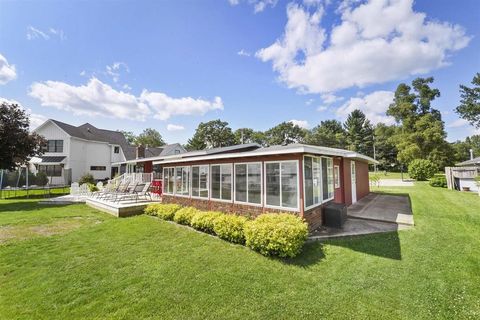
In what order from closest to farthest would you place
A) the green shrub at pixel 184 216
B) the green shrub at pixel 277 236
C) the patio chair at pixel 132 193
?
the green shrub at pixel 277 236 < the green shrub at pixel 184 216 < the patio chair at pixel 132 193

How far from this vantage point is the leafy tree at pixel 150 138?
55.1 metres

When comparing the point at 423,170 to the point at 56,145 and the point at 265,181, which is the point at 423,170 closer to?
the point at 265,181

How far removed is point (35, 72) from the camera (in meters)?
12.9

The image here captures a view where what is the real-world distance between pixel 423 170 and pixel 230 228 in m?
28.5

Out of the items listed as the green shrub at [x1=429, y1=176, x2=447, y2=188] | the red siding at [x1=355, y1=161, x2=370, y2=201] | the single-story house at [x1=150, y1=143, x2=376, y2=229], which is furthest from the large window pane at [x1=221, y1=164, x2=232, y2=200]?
the green shrub at [x1=429, y1=176, x2=447, y2=188]

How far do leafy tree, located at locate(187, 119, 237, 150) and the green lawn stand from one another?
43.6m

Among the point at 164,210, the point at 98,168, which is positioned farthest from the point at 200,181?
the point at 98,168

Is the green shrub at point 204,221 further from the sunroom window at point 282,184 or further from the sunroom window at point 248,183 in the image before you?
the sunroom window at point 282,184

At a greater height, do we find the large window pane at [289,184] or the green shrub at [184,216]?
the large window pane at [289,184]

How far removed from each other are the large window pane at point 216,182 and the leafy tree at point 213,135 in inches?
1631

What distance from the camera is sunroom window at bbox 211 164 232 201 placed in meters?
8.56

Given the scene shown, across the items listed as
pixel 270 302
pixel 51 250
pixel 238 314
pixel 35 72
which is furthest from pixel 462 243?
pixel 35 72

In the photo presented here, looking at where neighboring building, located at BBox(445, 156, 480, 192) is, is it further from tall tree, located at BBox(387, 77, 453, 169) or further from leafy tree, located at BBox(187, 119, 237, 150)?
leafy tree, located at BBox(187, 119, 237, 150)

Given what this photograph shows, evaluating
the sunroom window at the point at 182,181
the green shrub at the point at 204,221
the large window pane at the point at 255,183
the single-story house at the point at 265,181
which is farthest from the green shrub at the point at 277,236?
the sunroom window at the point at 182,181
